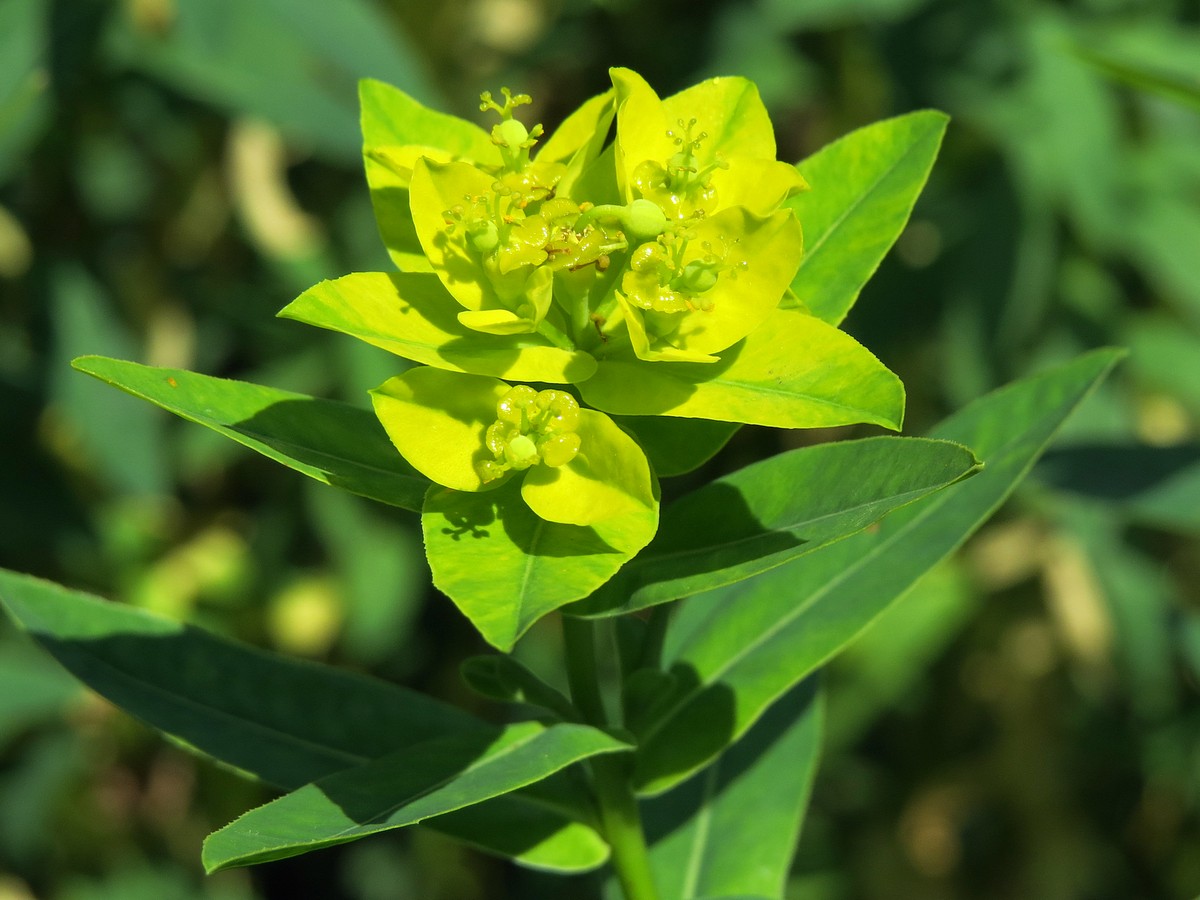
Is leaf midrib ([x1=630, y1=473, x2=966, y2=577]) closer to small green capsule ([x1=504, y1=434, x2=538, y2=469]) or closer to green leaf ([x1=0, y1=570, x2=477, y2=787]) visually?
small green capsule ([x1=504, y1=434, x2=538, y2=469])

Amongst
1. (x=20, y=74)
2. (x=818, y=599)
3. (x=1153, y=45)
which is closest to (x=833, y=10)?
(x=1153, y=45)

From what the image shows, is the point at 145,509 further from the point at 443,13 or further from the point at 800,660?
the point at 800,660

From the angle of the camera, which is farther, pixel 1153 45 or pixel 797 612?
pixel 1153 45

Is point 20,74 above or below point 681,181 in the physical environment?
below

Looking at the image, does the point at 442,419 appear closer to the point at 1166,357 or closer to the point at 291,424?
the point at 291,424

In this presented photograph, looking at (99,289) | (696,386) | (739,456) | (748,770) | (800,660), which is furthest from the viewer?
(739,456)

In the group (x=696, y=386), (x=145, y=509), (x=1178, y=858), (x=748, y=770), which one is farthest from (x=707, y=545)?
(x=1178, y=858)

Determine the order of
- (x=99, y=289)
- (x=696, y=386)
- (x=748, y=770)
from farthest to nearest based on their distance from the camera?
(x=99, y=289), (x=748, y=770), (x=696, y=386)
